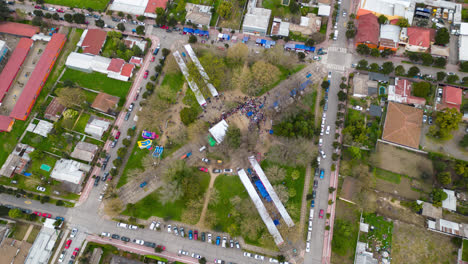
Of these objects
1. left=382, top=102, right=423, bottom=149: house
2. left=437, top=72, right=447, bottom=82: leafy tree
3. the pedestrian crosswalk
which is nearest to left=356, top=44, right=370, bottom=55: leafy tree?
the pedestrian crosswalk

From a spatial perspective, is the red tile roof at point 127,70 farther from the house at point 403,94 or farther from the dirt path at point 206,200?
the house at point 403,94

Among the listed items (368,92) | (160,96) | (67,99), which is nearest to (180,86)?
(160,96)

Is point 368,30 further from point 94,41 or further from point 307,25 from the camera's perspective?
point 94,41

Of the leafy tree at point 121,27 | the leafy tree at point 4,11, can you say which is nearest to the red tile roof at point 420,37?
the leafy tree at point 121,27

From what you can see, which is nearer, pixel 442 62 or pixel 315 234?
pixel 315 234

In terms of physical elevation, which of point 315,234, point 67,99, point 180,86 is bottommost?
point 315,234

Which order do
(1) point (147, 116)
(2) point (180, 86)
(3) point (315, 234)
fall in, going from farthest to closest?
(2) point (180, 86), (1) point (147, 116), (3) point (315, 234)

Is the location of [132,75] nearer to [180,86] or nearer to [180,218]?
[180,86]

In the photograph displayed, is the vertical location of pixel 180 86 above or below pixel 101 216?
above
